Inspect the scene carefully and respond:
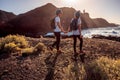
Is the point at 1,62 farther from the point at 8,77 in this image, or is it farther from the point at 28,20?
the point at 28,20

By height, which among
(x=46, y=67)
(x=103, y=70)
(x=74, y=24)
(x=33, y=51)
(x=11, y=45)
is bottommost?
(x=46, y=67)

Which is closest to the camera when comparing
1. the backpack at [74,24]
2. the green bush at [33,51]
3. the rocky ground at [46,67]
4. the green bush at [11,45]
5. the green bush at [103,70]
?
the green bush at [103,70]

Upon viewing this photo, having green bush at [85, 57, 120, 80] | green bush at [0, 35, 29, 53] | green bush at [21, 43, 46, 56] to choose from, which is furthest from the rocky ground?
green bush at [0, 35, 29, 53]

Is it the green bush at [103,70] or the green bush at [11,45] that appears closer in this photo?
the green bush at [103,70]

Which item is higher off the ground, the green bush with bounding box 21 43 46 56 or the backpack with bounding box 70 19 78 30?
the backpack with bounding box 70 19 78 30

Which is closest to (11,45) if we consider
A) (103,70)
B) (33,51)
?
(33,51)

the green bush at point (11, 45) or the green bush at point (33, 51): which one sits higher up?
the green bush at point (11, 45)

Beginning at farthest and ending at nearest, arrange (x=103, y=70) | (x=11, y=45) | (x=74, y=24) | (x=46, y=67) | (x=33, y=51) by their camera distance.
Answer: (x=11, y=45), (x=33, y=51), (x=74, y=24), (x=46, y=67), (x=103, y=70)

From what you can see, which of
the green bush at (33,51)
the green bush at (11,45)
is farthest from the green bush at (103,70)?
the green bush at (11,45)

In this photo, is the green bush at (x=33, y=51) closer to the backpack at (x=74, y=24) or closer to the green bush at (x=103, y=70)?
the backpack at (x=74, y=24)

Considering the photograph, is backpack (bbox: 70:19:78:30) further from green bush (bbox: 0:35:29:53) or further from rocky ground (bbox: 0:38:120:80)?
green bush (bbox: 0:35:29:53)

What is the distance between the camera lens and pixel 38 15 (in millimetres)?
151625

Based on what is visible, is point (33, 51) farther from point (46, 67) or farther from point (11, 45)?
point (46, 67)

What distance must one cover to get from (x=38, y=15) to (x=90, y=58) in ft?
463
